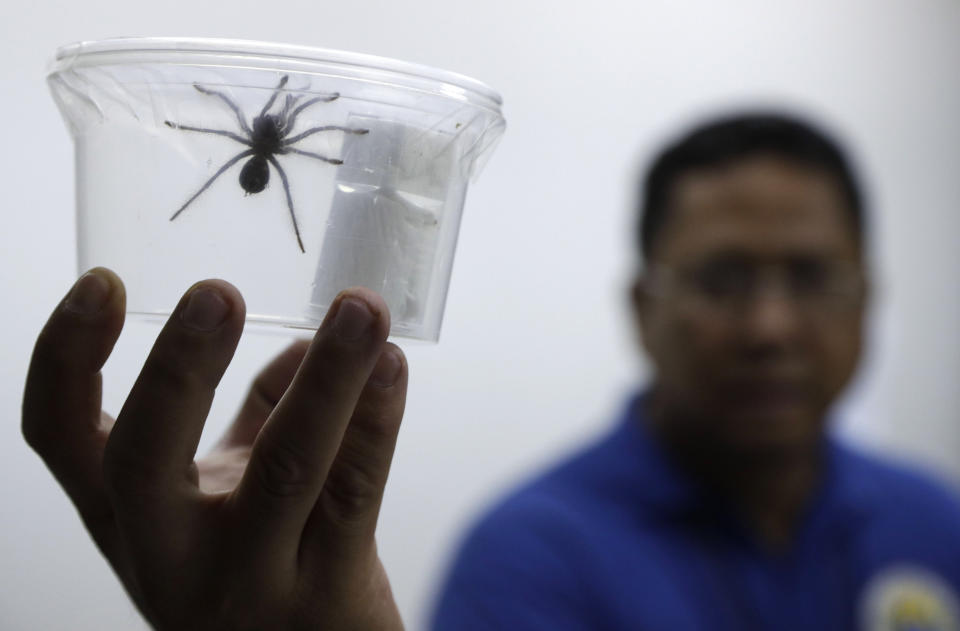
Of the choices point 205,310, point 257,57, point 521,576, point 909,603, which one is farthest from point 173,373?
point 909,603

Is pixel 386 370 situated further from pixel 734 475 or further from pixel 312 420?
pixel 734 475

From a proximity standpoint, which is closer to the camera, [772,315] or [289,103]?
[289,103]

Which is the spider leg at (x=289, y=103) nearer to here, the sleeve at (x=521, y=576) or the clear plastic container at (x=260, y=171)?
the clear plastic container at (x=260, y=171)

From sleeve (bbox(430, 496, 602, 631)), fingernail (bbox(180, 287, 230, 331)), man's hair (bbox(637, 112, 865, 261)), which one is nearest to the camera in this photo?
fingernail (bbox(180, 287, 230, 331))

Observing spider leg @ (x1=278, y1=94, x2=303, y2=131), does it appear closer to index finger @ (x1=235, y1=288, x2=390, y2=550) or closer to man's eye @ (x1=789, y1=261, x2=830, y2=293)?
index finger @ (x1=235, y1=288, x2=390, y2=550)

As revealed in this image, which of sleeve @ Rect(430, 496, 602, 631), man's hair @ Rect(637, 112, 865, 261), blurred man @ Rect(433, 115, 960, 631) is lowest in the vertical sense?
sleeve @ Rect(430, 496, 602, 631)

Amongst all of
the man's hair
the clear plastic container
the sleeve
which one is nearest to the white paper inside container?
the clear plastic container

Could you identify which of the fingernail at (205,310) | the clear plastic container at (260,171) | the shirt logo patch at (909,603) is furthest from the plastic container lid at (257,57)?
the shirt logo patch at (909,603)
